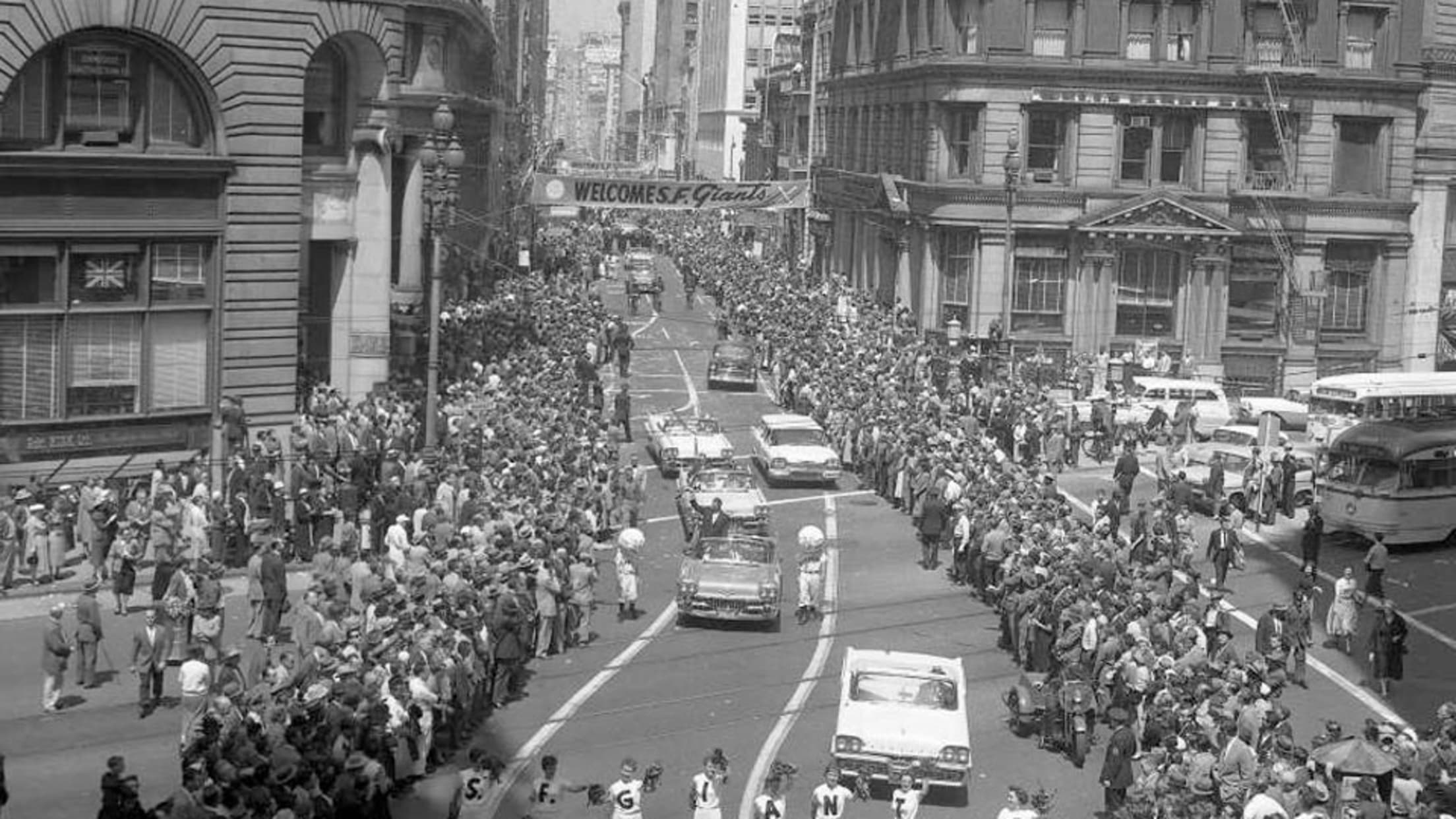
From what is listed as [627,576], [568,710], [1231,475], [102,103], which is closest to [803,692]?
[568,710]

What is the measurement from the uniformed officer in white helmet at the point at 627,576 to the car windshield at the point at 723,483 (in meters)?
6.12

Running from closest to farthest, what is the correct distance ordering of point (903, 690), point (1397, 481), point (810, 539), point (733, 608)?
point (903, 690), point (733, 608), point (810, 539), point (1397, 481)

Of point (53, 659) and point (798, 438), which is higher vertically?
point (798, 438)

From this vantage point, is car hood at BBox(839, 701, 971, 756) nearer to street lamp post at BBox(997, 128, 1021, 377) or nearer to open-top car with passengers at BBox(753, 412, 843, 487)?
open-top car with passengers at BBox(753, 412, 843, 487)

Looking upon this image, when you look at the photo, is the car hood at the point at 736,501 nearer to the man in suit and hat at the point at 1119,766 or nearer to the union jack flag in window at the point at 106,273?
the union jack flag in window at the point at 106,273

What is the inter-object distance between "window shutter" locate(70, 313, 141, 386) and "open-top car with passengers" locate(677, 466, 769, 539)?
1080cm

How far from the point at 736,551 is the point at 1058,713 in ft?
26.5

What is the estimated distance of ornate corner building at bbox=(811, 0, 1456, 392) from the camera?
66125 millimetres

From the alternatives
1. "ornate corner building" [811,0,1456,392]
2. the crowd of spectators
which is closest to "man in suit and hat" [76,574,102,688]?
the crowd of spectators

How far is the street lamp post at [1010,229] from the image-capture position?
Result: 54.4m

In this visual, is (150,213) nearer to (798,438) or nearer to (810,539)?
(810,539)

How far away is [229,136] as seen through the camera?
124 feet

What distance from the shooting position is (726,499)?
1501 inches

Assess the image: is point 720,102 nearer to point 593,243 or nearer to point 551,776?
point 593,243
